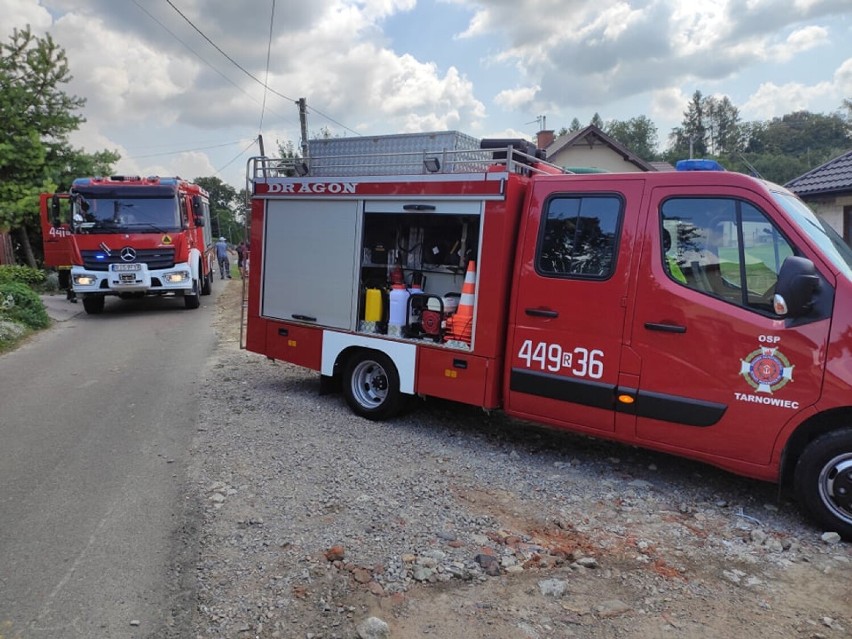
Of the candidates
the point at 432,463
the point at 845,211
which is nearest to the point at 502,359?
the point at 432,463

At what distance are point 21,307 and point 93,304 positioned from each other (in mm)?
2245

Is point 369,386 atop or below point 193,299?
atop

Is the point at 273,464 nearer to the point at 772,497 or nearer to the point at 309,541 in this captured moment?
the point at 309,541

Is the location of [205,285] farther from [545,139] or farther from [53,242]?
[545,139]

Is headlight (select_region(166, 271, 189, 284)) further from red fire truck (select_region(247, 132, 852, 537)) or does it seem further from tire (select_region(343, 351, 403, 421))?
tire (select_region(343, 351, 403, 421))

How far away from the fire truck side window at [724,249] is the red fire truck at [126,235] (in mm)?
12327

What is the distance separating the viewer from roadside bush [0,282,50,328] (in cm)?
1212

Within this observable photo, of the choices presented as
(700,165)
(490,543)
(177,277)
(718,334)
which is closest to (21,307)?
(177,277)

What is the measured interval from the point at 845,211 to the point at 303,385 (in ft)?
30.0

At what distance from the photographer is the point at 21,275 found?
1747 centimetres

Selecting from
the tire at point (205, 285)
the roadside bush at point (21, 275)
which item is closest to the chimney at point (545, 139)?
the tire at point (205, 285)

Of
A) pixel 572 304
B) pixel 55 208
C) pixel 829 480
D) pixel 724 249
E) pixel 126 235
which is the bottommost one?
pixel 829 480

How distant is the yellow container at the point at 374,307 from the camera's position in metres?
6.27

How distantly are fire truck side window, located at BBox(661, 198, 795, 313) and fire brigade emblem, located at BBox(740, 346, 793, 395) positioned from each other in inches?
11.6
